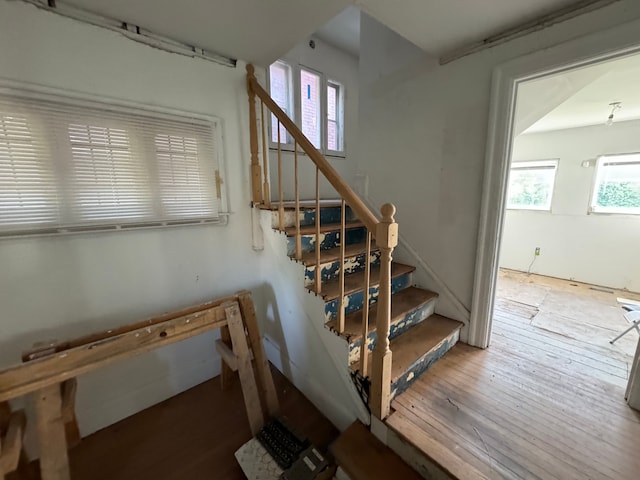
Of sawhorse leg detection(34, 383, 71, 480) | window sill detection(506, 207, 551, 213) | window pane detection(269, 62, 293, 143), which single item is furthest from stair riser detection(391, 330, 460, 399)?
window sill detection(506, 207, 551, 213)

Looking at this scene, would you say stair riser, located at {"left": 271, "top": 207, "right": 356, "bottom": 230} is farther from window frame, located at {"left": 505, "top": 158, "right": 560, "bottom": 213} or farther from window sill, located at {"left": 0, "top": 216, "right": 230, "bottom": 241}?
window frame, located at {"left": 505, "top": 158, "right": 560, "bottom": 213}

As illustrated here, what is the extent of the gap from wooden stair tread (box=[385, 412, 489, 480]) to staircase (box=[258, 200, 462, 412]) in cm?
15

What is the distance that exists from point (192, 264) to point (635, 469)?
2.55m

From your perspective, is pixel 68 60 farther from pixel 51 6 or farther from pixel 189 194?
pixel 189 194

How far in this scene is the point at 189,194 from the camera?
68.3 inches

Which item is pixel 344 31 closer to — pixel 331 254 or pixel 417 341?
pixel 331 254

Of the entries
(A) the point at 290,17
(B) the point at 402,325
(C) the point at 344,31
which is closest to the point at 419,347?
(B) the point at 402,325

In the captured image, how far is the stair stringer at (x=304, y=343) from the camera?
4.76 ft

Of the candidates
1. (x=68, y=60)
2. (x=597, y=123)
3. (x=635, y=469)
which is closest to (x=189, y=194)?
(x=68, y=60)

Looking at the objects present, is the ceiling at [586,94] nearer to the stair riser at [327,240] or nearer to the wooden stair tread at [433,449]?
the stair riser at [327,240]

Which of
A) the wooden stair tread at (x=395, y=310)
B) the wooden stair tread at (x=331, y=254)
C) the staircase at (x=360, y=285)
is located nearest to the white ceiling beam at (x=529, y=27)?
the staircase at (x=360, y=285)

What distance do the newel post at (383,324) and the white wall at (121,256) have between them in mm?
1270

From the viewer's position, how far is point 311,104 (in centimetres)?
312

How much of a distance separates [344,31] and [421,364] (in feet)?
11.6
